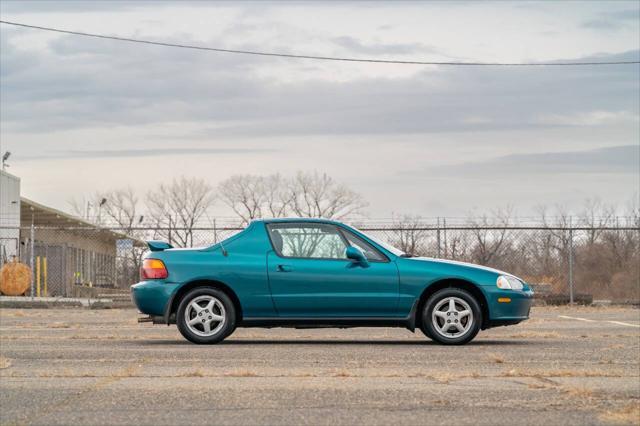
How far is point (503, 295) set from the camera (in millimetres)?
13266

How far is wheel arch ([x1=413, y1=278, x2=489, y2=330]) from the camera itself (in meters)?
13.2

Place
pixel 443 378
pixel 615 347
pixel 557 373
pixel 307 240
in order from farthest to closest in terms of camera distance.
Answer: pixel 307 240
pixel 615 347
pixel 557 373
pixel 443 378

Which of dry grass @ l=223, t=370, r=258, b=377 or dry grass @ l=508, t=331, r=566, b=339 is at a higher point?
dry grass @ l=508, t=331, r=566, b=339

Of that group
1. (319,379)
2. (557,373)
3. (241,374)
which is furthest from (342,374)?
(557,373)

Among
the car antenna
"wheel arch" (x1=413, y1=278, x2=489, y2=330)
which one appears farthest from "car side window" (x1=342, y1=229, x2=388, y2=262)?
the car antenna

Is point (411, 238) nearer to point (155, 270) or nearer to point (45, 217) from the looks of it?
point (155, 270)

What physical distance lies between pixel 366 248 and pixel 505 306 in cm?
169

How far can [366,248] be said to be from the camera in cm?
1344

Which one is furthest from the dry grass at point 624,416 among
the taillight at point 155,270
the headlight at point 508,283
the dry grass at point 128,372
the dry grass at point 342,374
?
the taillight at point 155,270

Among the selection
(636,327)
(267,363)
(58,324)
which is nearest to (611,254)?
(636,327)

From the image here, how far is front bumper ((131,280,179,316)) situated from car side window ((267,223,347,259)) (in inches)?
50.4

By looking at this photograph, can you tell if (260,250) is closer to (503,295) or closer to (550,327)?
(503,295)

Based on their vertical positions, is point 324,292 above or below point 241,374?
above

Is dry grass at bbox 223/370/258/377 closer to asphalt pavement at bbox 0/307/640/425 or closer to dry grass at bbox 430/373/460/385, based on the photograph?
asphalt pavement at bbox 0/307/640/425
